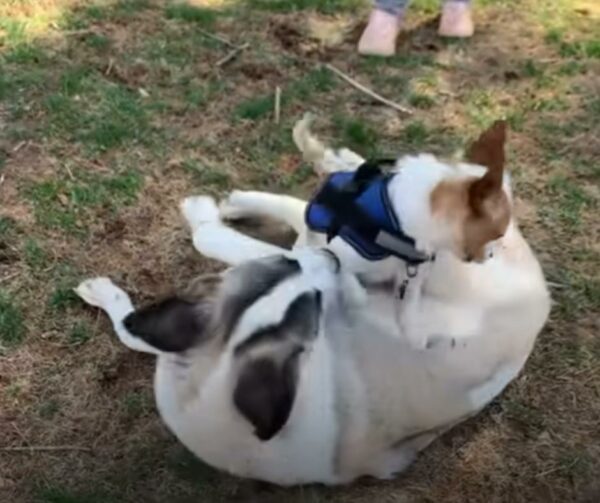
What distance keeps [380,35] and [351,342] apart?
2118mm

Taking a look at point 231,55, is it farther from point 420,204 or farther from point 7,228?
point 420,204

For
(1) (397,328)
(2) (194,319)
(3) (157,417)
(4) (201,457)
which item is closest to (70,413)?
(3) (157,417)

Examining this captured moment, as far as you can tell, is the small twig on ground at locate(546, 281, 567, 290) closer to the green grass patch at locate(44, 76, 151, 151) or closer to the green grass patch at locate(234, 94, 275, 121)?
the green grass patch at locate(234, 94, 275, 121)

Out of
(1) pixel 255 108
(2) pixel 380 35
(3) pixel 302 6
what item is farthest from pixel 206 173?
(3) pixel 302 6

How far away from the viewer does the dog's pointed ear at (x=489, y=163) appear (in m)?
2.59

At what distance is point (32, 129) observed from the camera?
4262 mm

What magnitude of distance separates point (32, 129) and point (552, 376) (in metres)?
2.00

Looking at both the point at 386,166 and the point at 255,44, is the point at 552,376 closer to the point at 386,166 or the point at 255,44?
the point at 386,166

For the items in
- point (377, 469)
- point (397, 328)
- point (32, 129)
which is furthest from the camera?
point (32, 129)

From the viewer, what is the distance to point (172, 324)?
2.75 meters

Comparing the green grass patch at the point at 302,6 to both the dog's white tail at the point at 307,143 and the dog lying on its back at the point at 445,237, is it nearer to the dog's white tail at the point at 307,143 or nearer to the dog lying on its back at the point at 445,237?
the dog's white tail at the point at 307,143

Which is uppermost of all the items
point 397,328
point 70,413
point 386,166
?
point 386,166

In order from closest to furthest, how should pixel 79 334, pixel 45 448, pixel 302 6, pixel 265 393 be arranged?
pixel 265 393 → pixel 45 448 → pixel 79 334 → pixel 302 6

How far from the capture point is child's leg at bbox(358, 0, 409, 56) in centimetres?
469
